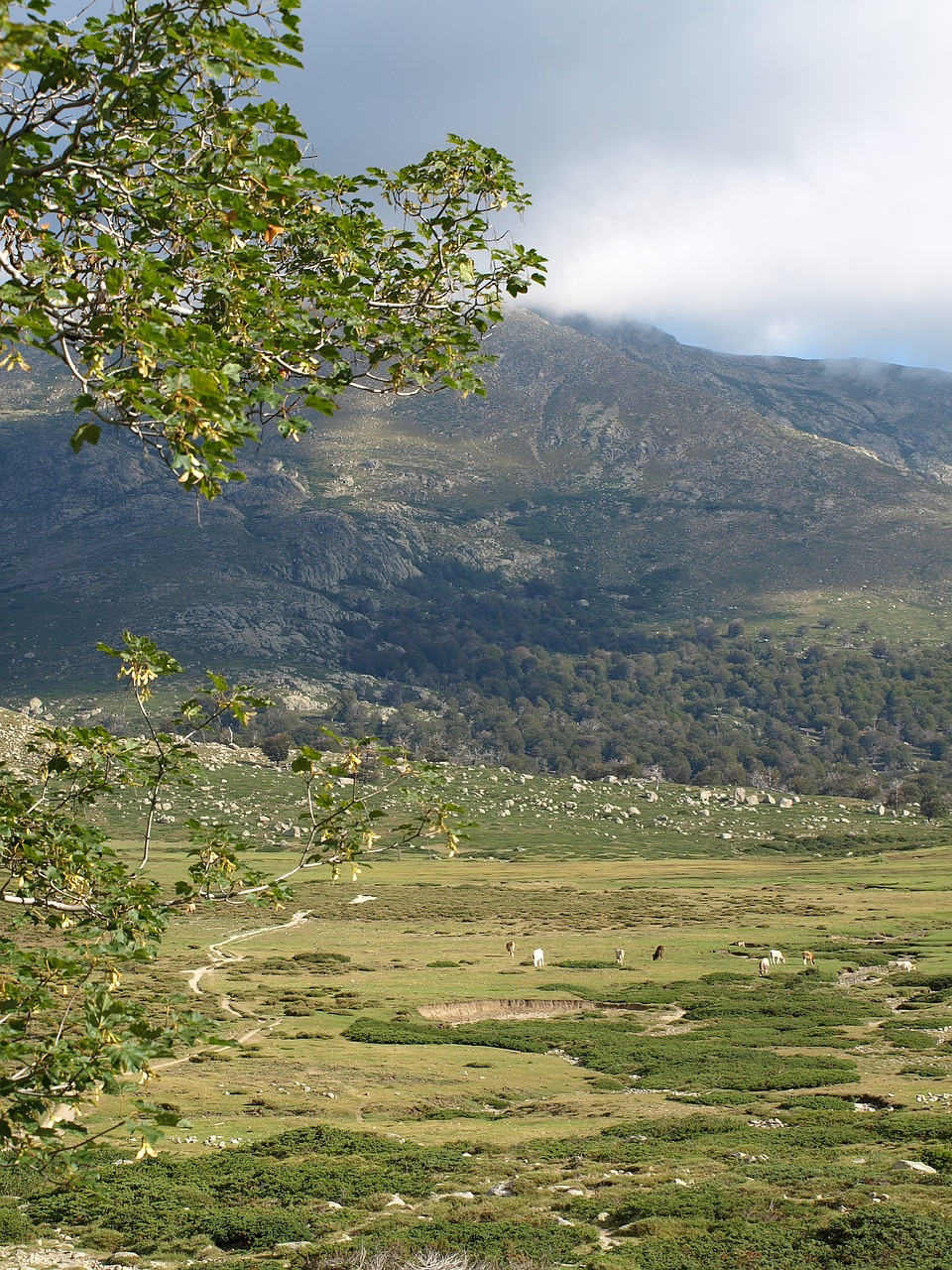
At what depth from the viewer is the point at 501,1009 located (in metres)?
40.7

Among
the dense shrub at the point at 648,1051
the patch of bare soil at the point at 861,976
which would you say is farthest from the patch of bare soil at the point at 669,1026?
the patch of bare soil at the point at 861,976

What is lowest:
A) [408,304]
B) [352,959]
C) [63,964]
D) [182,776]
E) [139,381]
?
[352,959]

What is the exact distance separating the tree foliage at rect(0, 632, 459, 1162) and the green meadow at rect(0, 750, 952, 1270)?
1.31 ft

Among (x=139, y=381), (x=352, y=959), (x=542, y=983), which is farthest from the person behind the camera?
(x=352, y=959)

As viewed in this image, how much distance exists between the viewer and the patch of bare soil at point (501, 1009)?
1551 inches

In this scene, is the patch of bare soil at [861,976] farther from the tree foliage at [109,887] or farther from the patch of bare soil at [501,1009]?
the tree foliage at [109,887]

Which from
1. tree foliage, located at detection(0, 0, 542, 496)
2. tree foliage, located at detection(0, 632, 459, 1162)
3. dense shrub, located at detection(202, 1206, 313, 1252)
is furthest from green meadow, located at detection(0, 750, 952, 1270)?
tree foliage, located at detection(0, 0, 542, 496)

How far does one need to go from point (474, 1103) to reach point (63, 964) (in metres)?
21.0

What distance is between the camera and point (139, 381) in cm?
555

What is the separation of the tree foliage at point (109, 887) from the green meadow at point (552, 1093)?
0.40 metres

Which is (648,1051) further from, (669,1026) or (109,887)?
(109,887)

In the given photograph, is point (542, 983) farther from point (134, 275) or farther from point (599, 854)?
point (599, 854)

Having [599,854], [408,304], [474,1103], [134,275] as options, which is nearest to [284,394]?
[134,275]

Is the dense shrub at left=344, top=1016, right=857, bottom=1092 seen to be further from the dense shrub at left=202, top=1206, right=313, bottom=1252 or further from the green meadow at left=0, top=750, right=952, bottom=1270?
the dense shrub at left=202, top=1206, right=313, bottom=1252
